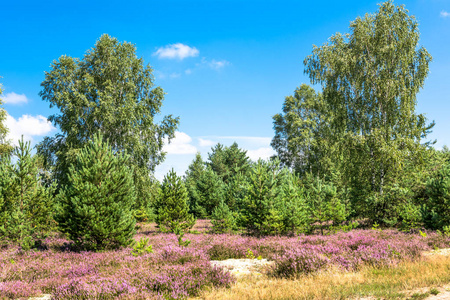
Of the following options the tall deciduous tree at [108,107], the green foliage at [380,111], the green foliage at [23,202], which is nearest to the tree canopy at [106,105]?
the tall deciduous tree at [108,107]

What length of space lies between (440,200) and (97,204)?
15345mm

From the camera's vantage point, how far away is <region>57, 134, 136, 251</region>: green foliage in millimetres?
10578

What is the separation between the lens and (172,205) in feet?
59.2

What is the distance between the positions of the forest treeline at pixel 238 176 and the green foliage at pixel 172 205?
7 centimetres

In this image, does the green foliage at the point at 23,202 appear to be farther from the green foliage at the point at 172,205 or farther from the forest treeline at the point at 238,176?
the green foliage at the point at 172,205

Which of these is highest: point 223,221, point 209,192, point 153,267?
point 209,192

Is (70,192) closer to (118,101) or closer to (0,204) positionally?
(0,204)

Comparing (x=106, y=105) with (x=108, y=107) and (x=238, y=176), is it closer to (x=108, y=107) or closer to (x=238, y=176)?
(x=108, y=107)

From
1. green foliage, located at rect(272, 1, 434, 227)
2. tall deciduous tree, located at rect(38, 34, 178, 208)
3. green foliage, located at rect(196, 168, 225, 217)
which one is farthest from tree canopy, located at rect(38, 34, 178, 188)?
green foliage, located at rect(272, 1, 434, 227)

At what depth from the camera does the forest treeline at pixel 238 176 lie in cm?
1148

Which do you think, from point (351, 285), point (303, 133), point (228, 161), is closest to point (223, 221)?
point (351, 285)

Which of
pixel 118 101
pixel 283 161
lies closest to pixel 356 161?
pixel 118 101

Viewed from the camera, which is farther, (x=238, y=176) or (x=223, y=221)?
(x=238, y=176)

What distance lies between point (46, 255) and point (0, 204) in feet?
10.3
